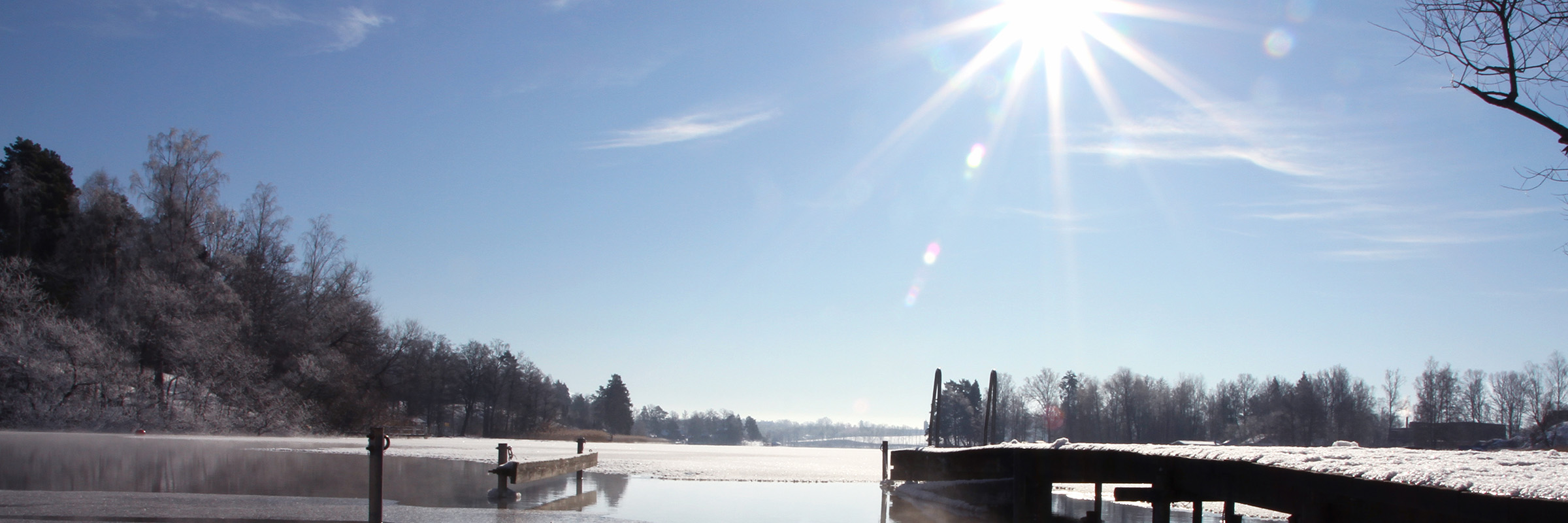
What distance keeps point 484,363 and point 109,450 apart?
232ft

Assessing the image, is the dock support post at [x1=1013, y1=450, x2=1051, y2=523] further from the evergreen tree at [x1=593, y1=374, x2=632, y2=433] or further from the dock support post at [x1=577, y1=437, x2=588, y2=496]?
the evergreen tree at [x1=593, y1=374, x2=632, y2=433]

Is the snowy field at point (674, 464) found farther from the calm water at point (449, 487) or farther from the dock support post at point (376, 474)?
the dock support post at point (376, 474)

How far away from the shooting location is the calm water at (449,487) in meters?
14.2

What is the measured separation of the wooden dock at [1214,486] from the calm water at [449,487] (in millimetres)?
6088

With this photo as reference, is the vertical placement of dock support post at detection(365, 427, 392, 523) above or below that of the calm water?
above

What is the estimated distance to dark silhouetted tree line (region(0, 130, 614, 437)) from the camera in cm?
4025

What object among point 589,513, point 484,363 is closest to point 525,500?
point 589,513

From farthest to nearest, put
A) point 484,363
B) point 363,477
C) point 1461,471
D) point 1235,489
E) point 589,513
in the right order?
point 484,363
point 363,477
point 589,513
point 1235,489
point 1461,471

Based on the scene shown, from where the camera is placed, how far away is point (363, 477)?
18.1 m

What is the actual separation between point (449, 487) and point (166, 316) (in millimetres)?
37721

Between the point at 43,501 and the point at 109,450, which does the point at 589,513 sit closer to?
the point at 43,501

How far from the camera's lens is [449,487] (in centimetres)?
1667

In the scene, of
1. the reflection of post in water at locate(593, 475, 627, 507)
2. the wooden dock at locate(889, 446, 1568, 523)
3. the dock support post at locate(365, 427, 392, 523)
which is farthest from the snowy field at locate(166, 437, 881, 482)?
the wooden dock at locate(889, 446, 1568, 523)

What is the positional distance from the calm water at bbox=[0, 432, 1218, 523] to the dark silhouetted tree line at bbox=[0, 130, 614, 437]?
60.8 ft
